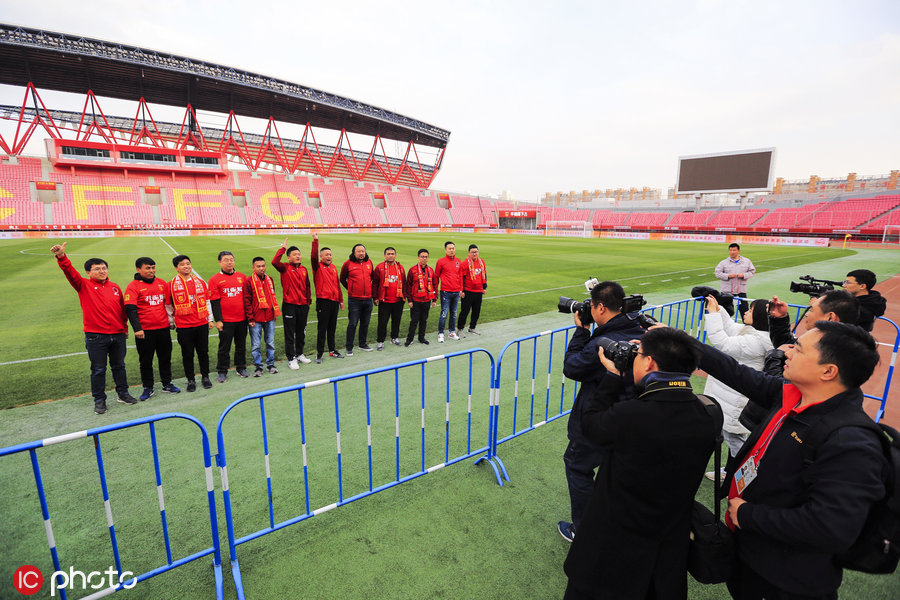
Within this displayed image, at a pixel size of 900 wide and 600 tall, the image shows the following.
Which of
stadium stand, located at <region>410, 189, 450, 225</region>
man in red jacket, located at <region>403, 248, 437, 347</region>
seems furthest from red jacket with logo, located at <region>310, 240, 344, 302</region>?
stadium stand, located at <region>410, 189, 450, 225</region>

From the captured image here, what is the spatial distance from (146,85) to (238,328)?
55.3 metres

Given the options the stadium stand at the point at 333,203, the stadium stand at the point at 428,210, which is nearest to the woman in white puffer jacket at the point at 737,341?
the stadium stand at the point at 333,203

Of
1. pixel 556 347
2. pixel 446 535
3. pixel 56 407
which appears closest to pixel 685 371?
pixel 446 535

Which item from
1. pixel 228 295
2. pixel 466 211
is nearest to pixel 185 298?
pixel 228 295

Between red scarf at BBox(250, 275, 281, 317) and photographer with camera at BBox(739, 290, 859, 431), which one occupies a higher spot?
photographer with camera at BBox(739, 290, 859, 431)

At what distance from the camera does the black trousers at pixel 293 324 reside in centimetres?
671

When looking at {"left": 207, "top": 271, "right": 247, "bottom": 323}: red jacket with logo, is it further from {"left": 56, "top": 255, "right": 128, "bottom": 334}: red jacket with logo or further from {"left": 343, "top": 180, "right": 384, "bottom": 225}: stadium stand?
{"left": 343, "top": 180, "right": 384, "bottom": 225}: stadium stand

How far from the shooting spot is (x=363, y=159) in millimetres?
68500

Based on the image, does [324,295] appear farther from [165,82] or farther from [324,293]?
[165,82]

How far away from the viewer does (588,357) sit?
2559 millimetres

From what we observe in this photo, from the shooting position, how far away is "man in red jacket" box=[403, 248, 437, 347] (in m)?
7.97

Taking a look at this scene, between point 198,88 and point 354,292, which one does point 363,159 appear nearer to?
point 198,88

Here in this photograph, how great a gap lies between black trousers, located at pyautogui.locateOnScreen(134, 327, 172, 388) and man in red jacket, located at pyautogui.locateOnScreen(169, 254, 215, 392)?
0.65ft

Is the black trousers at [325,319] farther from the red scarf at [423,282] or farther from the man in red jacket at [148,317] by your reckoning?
the man in red jacket at [148,317]
